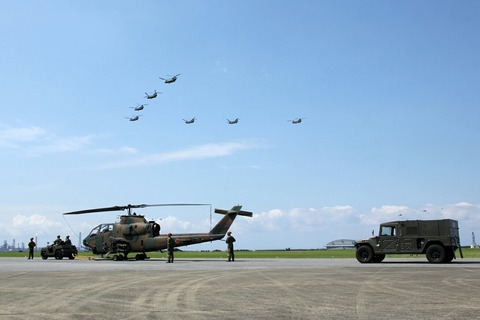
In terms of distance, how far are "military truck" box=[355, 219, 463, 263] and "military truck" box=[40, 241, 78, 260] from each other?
79.1ft

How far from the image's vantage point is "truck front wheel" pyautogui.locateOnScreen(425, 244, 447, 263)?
28625 mm

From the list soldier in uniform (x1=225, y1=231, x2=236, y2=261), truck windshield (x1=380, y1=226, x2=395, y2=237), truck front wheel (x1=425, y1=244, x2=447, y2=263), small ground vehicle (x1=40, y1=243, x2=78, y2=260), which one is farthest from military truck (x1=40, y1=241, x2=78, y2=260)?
truck front wheel (x1=425, y1=244, x2=447, y2=263)

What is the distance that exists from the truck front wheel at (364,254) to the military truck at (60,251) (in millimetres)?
24198

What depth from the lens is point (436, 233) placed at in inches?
1139

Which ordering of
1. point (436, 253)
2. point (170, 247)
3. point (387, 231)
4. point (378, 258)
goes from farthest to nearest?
point (170, 247) < point (378, 258) < point (387, 231) < point (436, 253)

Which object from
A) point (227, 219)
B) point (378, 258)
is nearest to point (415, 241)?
point (378, 258)

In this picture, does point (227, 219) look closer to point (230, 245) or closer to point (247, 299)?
point (230, 245)

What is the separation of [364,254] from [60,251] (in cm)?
2487

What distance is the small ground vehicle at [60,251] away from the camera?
43281mm

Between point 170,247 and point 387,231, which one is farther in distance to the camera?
point 170,247

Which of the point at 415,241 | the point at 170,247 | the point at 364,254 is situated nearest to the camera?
the point at 415,241

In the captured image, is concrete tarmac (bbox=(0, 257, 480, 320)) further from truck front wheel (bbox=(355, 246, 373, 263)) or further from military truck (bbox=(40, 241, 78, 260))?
military truck (bbox=(40, 241, 78, 260))

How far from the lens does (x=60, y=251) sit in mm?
43250

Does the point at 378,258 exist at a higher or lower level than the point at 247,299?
higher
